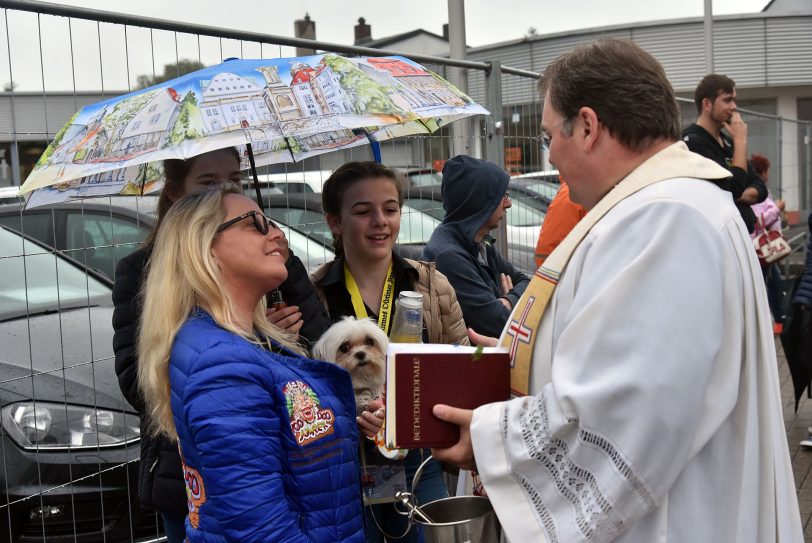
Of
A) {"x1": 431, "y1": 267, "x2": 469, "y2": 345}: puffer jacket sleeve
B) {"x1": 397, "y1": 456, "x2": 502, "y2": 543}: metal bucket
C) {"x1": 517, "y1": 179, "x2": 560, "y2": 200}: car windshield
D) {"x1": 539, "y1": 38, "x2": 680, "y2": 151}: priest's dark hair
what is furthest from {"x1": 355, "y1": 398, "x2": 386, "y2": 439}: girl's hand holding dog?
{"x1": 517, "y1": 179, "x2": 560, "y2": 200}: car windshield

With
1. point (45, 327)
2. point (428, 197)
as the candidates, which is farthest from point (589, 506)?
point (428, 197)

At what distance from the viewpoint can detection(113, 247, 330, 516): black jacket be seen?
2.80 m

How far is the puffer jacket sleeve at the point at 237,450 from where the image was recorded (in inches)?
83.0

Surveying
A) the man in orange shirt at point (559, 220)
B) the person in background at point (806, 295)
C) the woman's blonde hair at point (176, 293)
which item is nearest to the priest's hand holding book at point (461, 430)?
the woman's blonde hair at point (176, 293)

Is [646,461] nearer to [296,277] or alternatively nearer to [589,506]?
[589,506]

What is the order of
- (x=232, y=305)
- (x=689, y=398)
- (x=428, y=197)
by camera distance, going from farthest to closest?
(x=428, y=197) < (x=232, y=305) < (x=689, y=398)

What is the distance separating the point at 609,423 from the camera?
191 centimetres

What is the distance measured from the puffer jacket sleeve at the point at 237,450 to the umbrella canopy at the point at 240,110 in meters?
0.61

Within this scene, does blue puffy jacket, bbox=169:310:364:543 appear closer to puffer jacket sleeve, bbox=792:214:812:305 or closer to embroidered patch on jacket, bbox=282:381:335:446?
embroidered patch on jacket, bbox=282:381:335:446

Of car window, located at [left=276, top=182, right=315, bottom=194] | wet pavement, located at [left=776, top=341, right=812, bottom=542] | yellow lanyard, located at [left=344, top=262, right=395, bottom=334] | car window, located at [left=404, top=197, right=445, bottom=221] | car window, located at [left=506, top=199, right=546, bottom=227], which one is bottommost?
wet pavement, located at [left=776, top=341, right=812, bottom=542]

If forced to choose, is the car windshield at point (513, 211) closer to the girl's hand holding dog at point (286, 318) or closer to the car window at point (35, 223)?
the car window at point (35, 223)

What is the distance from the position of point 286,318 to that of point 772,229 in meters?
7.51

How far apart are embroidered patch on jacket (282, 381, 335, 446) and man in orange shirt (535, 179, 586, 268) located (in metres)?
2.52

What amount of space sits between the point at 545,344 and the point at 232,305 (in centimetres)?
85
